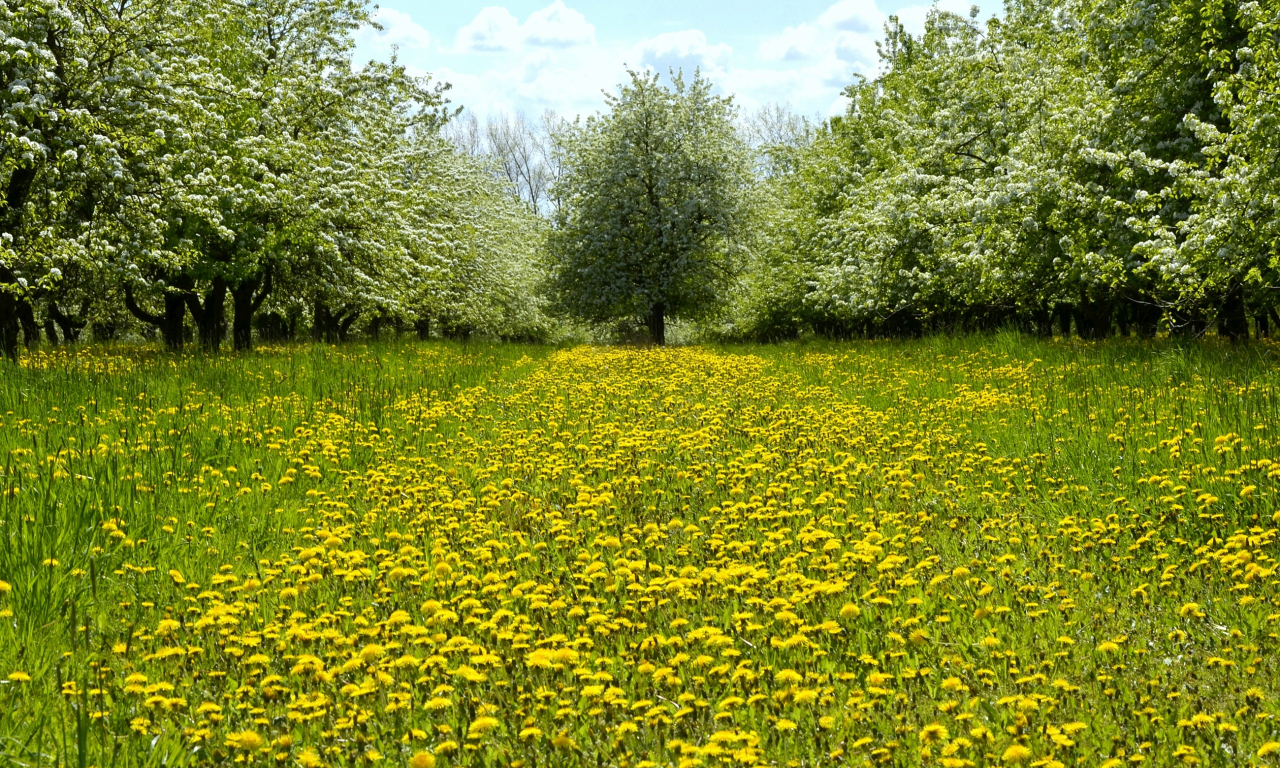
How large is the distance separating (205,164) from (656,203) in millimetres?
23143

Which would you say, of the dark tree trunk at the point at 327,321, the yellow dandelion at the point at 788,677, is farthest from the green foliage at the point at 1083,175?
the dark tree trunk at the point at 327,321

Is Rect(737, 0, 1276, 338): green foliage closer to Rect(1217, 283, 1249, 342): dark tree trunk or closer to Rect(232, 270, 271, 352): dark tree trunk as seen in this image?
Rect(1217, 283, 1249, 342): dark tree trunk

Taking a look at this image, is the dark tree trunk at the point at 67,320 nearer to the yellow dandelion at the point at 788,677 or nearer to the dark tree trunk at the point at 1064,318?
the dark tree trunk at the point at 1064,318

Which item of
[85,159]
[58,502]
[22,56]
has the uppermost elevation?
[22,56]

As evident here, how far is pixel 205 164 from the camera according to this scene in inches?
718

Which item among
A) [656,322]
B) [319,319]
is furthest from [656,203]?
[319,319]

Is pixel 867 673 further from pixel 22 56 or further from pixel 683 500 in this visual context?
pixel 22 56

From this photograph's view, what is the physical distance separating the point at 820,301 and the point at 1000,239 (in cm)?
1057

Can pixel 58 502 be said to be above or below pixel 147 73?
below

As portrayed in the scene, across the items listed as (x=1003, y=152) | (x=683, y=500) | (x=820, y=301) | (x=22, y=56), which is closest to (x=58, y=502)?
(x=683, y=500)

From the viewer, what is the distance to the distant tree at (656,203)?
38.6m

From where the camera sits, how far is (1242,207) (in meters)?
11.8

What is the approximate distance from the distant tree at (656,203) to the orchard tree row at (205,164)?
707cm

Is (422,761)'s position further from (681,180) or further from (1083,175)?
(681,180)
